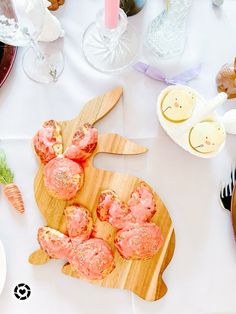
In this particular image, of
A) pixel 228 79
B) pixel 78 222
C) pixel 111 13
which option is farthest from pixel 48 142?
pixel 228 79

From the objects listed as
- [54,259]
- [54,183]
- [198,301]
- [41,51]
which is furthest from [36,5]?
[198,301]

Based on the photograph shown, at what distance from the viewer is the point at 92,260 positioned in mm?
957

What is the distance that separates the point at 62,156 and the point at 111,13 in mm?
284

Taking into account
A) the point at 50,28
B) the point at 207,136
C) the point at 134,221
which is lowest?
the point at 134,221

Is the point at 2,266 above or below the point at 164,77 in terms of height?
below

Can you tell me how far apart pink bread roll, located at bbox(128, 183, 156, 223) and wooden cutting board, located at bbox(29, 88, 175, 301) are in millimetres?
21

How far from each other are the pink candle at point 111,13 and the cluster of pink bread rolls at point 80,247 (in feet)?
1.16

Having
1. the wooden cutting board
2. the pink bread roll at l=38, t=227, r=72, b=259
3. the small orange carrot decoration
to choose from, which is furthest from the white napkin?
the pink bread roll at l=38, t=227, r=72, b=259

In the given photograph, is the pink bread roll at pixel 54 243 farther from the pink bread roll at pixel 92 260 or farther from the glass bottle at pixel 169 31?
the glass bottle at pixel 169 31

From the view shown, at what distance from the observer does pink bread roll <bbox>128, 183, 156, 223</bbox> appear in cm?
98

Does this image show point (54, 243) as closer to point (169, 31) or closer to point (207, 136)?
point (207, 136)

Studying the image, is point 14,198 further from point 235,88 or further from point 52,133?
point 235,88

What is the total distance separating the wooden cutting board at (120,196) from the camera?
996 millimetres

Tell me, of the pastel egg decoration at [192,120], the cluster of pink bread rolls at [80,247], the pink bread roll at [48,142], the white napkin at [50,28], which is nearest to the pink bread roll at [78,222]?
the cluster of pink bread rolls at [80,247]
